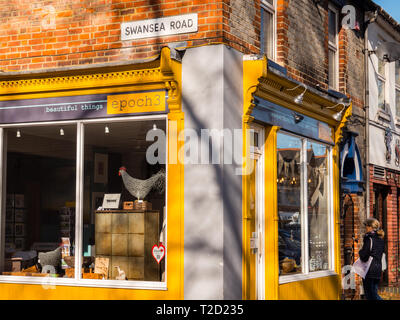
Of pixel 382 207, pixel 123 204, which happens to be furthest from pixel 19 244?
pixel 382 207

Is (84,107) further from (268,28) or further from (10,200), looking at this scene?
(268,28)

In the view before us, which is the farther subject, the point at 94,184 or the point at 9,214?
the point at 9,214

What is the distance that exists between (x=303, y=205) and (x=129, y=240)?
3597 mm

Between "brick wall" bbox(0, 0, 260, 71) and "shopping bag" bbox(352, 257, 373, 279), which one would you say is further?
"shopping bag" bbox(352, 257, 373, 279)

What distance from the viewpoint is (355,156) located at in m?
14.5

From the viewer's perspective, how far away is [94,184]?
10.2m

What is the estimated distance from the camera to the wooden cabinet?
966cm

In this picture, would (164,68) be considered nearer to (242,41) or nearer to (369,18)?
(242,41)

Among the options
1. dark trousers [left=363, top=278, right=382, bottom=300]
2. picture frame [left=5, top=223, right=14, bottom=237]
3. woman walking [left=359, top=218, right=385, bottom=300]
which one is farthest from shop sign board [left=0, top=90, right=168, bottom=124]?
dark trousers [left=363, top=278, right=382, bottom=300]

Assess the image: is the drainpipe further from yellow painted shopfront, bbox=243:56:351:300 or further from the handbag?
the handbag

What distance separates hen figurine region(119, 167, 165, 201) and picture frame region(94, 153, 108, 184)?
287mm

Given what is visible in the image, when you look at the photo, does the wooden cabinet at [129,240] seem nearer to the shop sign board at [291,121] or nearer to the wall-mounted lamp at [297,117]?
the shop sign board at [291,121]

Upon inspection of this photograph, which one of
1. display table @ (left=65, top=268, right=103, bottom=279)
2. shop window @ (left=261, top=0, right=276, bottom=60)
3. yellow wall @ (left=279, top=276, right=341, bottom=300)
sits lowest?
yellow wall @ (left=279, top=276, right=341, bottom=300)

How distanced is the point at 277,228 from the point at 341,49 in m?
5.42
